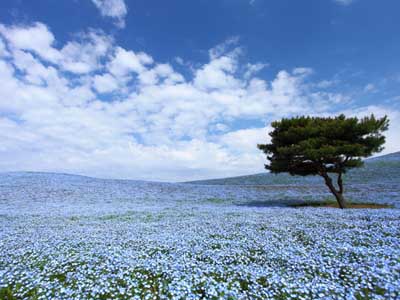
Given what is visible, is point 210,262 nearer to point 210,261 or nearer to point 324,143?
point 210,261

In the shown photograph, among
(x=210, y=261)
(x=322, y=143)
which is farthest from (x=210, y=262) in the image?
(x=322, y=143)

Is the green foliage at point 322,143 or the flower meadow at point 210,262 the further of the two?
the green foliage at point 322,143

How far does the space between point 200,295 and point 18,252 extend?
6.63m

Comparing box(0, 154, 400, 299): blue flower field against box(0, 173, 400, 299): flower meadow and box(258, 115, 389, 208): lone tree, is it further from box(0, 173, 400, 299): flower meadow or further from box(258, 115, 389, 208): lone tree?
box(258, 115, 389, 208): lone tree

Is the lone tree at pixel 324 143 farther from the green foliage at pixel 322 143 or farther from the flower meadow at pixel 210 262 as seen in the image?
the flower meadow at pixel 210 262

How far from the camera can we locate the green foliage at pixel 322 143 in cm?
1677

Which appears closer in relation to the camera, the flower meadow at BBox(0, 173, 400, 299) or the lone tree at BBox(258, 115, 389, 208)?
the flower meadow at BBox(0, 173, 400, 299)

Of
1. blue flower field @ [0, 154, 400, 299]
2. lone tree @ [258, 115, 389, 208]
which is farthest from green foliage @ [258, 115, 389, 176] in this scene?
blue flower field @ [0, 154, 400, 299]

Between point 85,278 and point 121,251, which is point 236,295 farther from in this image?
point 121,251

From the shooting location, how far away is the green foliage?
55.0 ft

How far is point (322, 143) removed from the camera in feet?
57.8

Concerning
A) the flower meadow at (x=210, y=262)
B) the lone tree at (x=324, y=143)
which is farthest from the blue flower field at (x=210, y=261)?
the lone tree at (x=324, y=143)

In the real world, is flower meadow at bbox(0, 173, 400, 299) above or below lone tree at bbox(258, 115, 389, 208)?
below

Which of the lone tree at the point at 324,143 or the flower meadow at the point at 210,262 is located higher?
the lone tree at the point at 324,143
